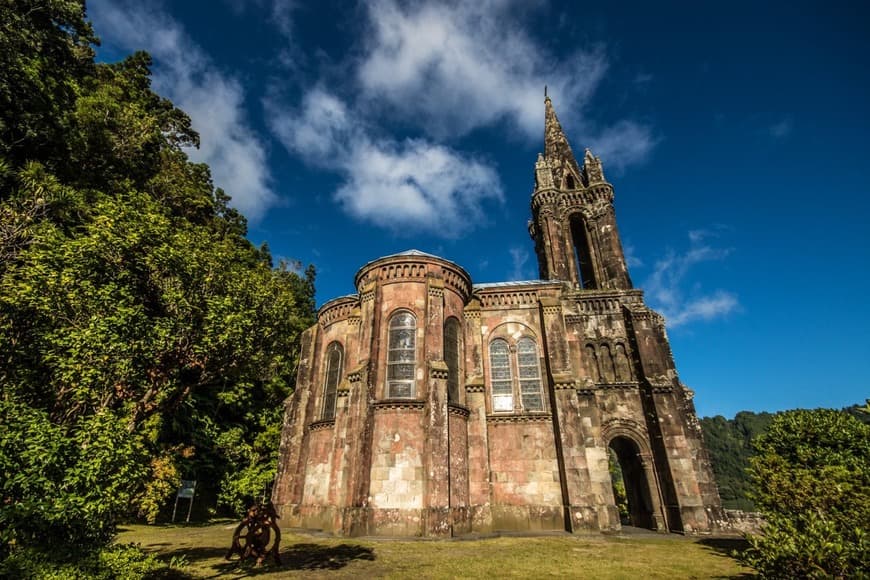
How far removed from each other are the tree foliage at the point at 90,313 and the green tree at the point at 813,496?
10.7m

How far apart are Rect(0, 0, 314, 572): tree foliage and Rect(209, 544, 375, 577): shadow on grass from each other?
10.7 feet

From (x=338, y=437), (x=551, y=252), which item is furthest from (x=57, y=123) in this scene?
(x=551, y=252)

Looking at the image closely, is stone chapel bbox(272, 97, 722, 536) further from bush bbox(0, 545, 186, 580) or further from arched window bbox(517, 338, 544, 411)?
bush bbox(0, 545, 186, 580)

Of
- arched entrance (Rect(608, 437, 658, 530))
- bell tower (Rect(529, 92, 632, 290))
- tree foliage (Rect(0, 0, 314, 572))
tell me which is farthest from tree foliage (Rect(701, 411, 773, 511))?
tree foliage (Rect(0, 0, 314, 572))

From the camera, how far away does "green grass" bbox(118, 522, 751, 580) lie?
893cm

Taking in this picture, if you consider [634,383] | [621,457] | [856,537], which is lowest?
[856,537]

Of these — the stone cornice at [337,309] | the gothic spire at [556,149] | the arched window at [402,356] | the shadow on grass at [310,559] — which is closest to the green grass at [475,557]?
the shadow on grass at [310,559]

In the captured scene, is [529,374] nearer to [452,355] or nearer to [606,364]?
[452,355]

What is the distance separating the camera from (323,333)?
2147cm

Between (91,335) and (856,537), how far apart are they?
13812 mm

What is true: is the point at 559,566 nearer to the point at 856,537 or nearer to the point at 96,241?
the point at 856,537

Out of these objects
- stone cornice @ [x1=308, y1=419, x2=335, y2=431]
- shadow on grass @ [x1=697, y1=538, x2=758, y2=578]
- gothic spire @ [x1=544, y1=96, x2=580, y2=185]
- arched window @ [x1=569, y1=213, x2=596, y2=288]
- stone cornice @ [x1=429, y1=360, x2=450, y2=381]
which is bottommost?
shadow on grass @ [x1=697, y1=538, x2=758, y2=578]

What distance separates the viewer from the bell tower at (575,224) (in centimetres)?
2360

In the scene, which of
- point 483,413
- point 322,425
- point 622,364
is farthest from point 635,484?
point 322,425
